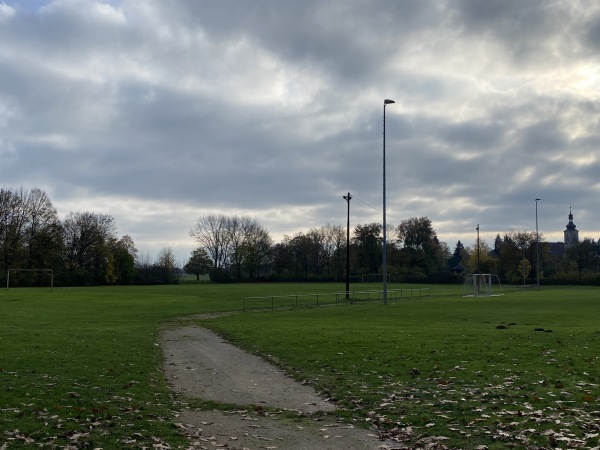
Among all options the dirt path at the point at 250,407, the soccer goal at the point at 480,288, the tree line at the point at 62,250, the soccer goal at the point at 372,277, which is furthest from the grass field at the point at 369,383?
the soccer goal at the point at 372,277

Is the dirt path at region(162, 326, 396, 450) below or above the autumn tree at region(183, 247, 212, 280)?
below

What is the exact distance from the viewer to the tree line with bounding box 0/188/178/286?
94.9 metres

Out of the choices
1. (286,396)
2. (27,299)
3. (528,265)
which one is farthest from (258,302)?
(528,265)

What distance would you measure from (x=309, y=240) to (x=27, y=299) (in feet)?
304

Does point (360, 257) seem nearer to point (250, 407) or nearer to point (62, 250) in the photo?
point (62, 250)

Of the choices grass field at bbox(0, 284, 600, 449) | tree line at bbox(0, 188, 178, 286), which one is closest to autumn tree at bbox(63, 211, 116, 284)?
tree line at bbox(0, 188, 178, 286)

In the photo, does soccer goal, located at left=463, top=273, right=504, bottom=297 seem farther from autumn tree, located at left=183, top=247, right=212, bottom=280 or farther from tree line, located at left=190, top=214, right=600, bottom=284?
autumn tree, located at left=183, top=247, right=212, bottom=280

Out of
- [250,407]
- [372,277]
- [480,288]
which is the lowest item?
[250,407]

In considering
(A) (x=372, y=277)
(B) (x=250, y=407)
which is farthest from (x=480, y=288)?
(B) (x=250, y=407)

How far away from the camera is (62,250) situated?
104 m

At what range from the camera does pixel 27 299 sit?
184ft

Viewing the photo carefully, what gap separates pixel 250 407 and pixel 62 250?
101341mm

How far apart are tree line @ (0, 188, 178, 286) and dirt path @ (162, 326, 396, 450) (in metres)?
84.2

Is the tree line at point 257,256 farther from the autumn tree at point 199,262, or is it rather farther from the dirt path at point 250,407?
the dirt path at point 250,407
